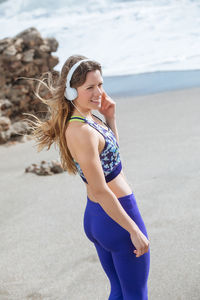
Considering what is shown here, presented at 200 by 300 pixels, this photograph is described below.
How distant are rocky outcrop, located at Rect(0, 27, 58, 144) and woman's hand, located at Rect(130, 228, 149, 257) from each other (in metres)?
6.28

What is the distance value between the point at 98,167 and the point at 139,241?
16.3 inches

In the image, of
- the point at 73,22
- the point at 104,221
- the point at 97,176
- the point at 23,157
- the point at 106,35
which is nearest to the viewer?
the point at 97,176

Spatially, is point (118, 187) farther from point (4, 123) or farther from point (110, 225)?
point (4, 123)

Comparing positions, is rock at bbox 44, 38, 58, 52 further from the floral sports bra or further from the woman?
the floral sports bra

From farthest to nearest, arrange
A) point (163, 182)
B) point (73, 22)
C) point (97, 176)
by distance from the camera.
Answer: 1. point (73, 22)
2. point (163, 182)
3. point (97, 176)

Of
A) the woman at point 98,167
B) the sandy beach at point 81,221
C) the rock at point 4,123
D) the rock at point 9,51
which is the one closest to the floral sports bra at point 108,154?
the woman at point 98,167

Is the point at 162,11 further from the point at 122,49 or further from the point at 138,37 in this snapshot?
the point at 122,49

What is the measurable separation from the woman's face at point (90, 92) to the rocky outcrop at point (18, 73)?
6052mm

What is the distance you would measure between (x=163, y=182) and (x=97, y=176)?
3392 millimetres

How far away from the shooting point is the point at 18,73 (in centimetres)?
852

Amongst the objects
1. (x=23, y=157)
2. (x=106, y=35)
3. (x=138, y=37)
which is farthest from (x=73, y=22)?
(x=23, y=157)

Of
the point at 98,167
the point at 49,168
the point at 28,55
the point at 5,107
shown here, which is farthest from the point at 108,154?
the point at 28,55

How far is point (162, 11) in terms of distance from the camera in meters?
27.6

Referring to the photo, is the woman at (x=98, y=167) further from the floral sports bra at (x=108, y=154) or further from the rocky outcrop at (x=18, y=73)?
the rocky outcrop at (x=18, y=73)
